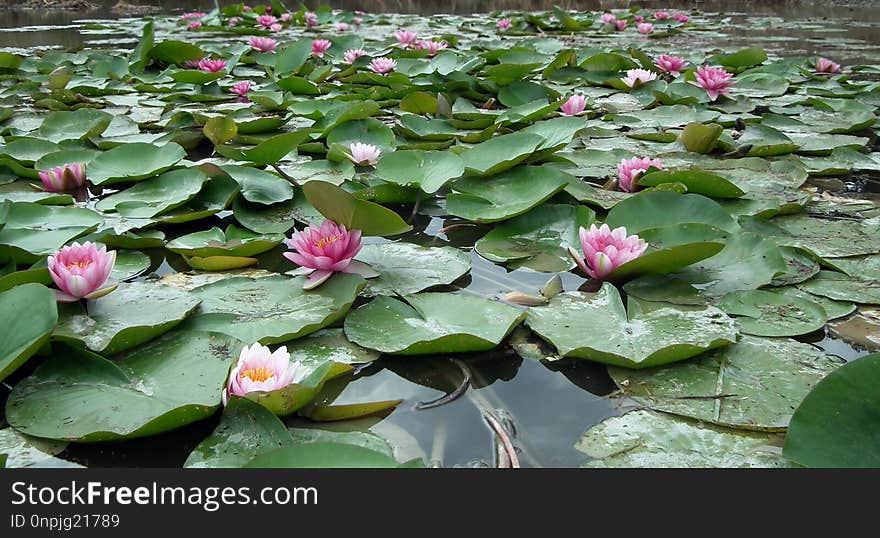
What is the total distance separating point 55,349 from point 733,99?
3.26 meters

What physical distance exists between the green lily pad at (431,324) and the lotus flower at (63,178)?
1.28 metres

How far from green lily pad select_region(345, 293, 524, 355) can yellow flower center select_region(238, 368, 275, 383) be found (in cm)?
23

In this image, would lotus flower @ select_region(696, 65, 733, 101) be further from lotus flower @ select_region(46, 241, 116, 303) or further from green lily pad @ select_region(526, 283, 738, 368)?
lotus flower @ select_region(46, 241, 116, 303)

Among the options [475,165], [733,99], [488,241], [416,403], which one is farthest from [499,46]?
[416,403]

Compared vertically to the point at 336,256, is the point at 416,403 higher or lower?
lower

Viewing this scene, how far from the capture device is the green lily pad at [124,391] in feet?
3.04

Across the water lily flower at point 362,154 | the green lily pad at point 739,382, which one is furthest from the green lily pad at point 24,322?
the water lily flower at point 362,154

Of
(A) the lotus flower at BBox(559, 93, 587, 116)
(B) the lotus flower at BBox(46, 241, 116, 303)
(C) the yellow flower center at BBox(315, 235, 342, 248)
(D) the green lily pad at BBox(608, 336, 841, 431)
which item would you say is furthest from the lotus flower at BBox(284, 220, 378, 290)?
(A) the lotus flower at BBox(559, 93, 587, 116)

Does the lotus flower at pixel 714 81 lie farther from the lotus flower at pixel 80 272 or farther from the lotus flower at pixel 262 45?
A: the lotus flower at pixel 262 45

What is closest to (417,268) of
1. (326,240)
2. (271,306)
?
(326,240)

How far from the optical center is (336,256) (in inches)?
53.3

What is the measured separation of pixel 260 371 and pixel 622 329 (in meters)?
0.66
